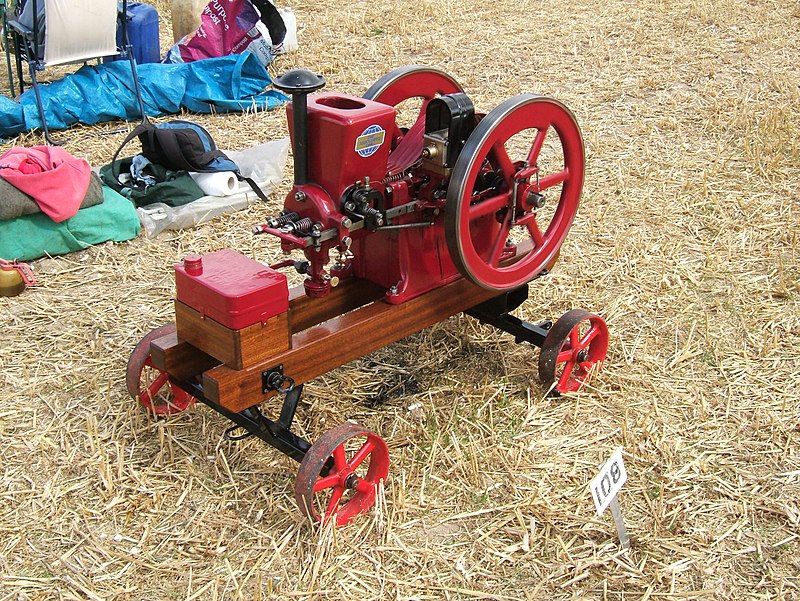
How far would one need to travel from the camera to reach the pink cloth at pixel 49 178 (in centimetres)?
440

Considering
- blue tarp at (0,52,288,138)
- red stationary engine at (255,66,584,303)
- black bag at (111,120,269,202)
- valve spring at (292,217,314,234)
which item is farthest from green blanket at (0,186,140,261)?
valve spring at (292,217,314,234)

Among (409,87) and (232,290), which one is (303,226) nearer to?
(232,290)

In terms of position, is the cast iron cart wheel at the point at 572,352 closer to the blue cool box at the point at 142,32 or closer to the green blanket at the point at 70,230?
the green blanket at the point at 70,230

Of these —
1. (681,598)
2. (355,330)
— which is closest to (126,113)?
(355,330)

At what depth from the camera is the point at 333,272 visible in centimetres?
342

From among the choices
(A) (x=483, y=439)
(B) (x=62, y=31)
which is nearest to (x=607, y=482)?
(A) (x=483, y=439)

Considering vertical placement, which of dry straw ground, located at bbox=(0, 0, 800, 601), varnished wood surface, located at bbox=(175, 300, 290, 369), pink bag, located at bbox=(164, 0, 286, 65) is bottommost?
Result: dry straw ground, located at bbox=(0, 0, 800, 601)

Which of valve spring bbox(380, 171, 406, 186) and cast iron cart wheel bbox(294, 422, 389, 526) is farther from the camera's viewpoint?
valve spring bbox(380, 171, 406, 186)

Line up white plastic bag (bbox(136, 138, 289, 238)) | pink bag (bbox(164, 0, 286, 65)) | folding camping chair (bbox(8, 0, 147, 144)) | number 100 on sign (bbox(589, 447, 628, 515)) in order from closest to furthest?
number 100 on sign (bbox(589, 447, 628, 515))
white plastic bag (bbox(136, 138, 289, 238))
folding camping chair (bbox(8, 0, 147, 144))
pink bag (bbox(164, 0, 286, 65))

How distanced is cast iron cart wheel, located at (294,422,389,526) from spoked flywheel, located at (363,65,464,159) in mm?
1145

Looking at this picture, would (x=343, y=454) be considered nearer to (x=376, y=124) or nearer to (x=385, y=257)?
(x=385, y=257)

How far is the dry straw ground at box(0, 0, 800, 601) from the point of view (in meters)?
2.82

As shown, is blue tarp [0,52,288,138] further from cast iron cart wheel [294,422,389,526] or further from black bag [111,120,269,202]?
cast iron cart wheel [294,422,389,526]

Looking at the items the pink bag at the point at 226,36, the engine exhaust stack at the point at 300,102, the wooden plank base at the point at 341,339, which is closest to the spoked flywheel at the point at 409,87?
the engine exhaust stack at the point at 300,102
